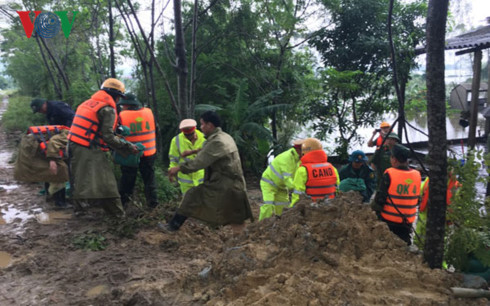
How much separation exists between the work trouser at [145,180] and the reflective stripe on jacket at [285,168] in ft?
6.55

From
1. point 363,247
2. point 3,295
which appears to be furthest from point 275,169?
point 3,295

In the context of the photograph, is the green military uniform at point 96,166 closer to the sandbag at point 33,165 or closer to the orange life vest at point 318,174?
the sandbag at point 33,165

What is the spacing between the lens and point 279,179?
5.13 m

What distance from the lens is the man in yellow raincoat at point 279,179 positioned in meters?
5.00

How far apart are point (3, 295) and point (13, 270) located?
591 mm

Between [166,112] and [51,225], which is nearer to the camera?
[51,225]

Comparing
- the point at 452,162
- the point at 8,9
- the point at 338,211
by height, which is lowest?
the point at 338,211

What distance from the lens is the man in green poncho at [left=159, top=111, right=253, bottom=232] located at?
4621mm

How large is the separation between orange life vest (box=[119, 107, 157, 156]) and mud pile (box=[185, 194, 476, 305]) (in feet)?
8.29

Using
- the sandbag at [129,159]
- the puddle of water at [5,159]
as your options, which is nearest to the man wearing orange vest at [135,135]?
the sandbag at [129,159]

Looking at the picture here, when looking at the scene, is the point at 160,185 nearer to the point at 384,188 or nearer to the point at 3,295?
the point at 3,295

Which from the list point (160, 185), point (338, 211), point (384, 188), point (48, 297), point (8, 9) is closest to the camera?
point (48, 297)

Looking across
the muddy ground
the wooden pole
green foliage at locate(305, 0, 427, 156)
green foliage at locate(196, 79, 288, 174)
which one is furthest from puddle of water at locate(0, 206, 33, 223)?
the wooden pole

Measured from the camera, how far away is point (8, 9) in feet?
39.1
